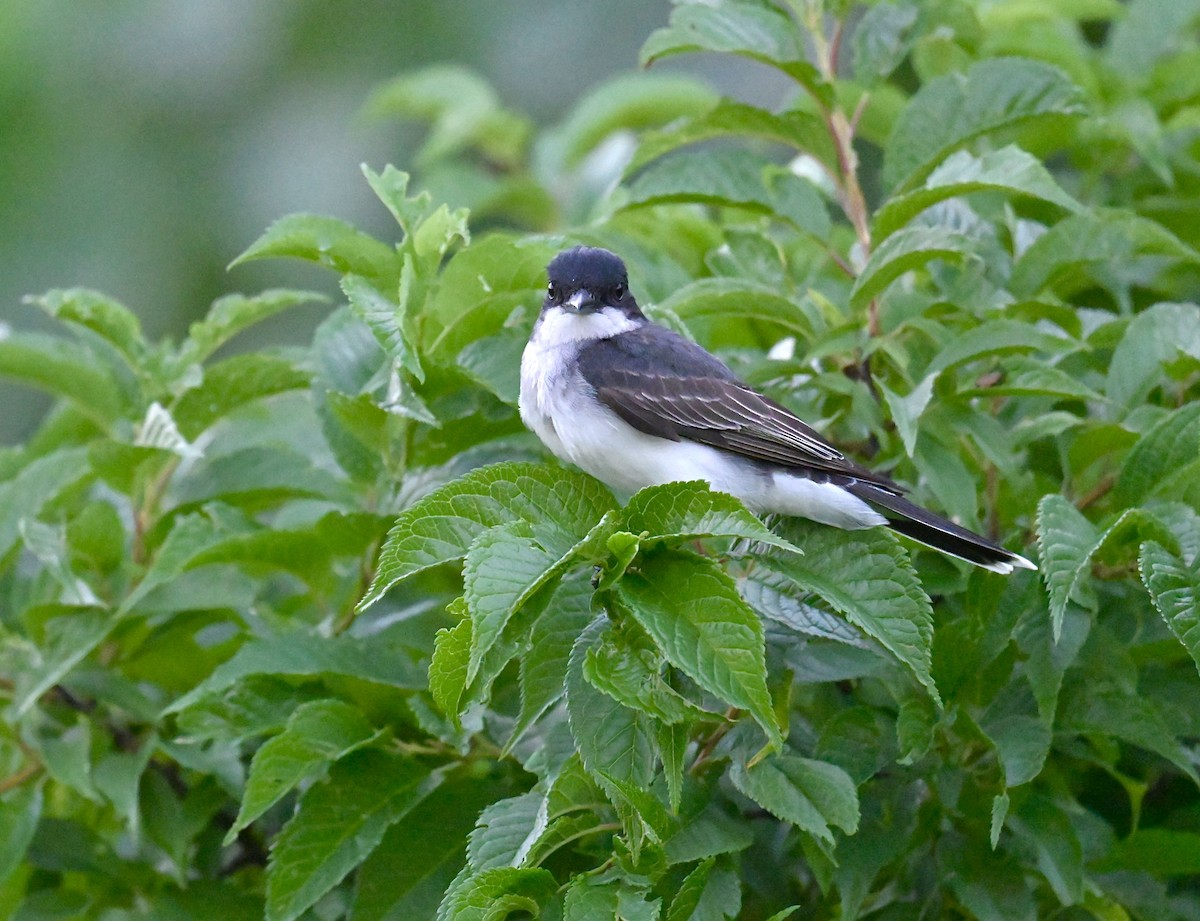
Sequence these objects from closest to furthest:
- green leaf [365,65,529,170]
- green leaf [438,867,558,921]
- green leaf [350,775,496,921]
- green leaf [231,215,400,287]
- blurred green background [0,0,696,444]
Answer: green leaf [438,867,558,921], green leaf [350,775,496,921], green leaf [231,215,400,287], green leaf [365,65,529,170], blurred green background [0,0,696,444]

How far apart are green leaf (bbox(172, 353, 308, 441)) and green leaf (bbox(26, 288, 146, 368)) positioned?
0.55 feet

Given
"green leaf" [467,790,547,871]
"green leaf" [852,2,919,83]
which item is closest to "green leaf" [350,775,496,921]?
"green leaf" [467,790,547,871]

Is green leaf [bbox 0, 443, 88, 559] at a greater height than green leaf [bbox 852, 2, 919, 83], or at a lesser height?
lesser

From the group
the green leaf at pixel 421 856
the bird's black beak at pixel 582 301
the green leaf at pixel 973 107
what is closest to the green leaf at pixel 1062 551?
the green leaf at pixel 973 107

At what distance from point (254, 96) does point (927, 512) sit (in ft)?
21.7

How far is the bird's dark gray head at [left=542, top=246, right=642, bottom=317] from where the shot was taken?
3.33 meters

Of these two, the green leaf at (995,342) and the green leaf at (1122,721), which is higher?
the green leaf at (995,342)

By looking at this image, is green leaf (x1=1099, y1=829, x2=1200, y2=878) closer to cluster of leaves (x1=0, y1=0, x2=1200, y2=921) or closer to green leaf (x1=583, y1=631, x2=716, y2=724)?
cluster of leaves (x1=0, y1=0, x2=1200, y2=921)

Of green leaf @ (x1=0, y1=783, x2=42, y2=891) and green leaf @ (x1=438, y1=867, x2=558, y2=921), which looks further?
Result: green leaf @ (x1=0, y1=783, x2=42, y2=891)

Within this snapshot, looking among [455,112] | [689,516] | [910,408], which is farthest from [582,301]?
[455,112]

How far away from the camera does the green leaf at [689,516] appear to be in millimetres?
2207

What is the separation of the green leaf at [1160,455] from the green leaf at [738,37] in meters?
1.11

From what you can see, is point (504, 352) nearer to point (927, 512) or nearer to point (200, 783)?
point (927, 512)

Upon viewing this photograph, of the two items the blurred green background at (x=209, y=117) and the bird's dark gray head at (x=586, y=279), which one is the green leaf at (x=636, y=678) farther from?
the blurred green background at (x=209, y=117)
